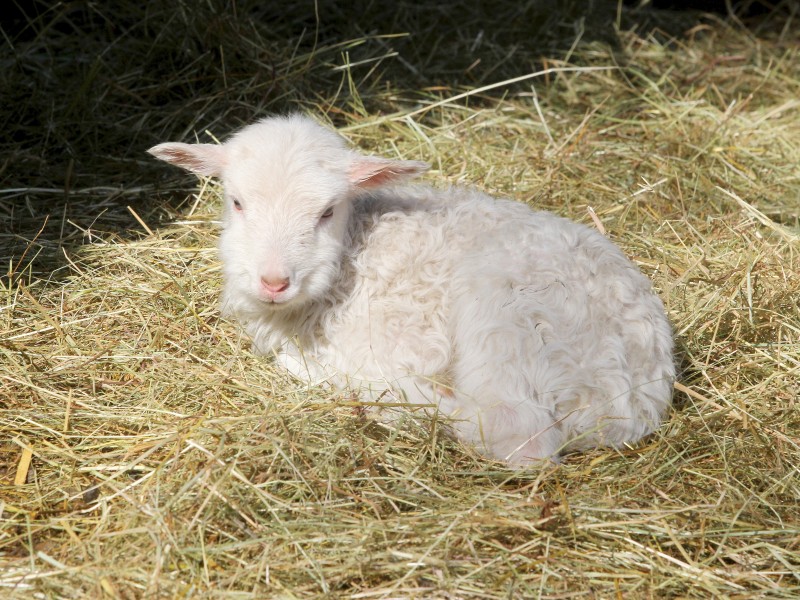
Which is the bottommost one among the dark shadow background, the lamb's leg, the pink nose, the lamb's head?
the dark shadow background

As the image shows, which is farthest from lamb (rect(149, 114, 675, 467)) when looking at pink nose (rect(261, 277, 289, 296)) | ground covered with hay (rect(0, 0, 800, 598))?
ground covered with hay (rect(0, 0, 800, 598))

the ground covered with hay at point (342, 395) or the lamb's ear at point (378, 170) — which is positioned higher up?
the lamb's ear at point (378, 170)

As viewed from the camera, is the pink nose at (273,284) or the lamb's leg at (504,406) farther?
the pink nose at (273,284)

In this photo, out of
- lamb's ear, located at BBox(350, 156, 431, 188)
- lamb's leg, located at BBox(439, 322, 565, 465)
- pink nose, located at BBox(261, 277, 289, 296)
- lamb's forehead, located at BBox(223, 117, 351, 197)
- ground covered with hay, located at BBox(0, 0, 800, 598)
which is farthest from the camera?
lamb's ear, located at BBox(350, 156, 431, 188)

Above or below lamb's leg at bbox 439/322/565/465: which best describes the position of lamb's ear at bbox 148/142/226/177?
above

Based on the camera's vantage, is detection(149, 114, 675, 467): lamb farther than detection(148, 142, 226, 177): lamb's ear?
No

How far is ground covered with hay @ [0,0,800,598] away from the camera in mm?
2838

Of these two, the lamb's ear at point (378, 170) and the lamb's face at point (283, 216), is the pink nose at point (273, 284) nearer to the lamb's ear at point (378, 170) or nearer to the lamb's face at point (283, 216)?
the lamb's face at point (283, 216)

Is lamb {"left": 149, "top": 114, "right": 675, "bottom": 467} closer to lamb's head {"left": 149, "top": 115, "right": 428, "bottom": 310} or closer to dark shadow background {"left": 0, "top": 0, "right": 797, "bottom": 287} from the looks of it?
lamb's head {"left": 149, "top": 115, "right": 428, "bottom": 310}

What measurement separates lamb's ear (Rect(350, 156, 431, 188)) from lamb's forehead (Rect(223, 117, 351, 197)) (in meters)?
0.05

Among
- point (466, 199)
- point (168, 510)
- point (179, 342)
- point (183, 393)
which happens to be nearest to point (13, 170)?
point (179, 342)

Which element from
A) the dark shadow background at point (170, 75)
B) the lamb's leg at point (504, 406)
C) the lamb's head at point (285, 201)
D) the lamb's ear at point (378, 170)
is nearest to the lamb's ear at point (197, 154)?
the lamb's head at point (285, 201)

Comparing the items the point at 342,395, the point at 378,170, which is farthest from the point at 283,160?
the point at 342,395

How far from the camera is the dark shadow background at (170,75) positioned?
5086 millimetres
